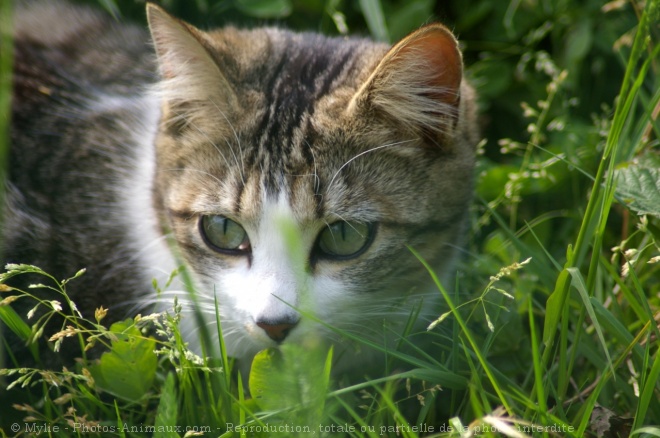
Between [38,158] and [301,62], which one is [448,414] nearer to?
[301,62]

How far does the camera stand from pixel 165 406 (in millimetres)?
1425

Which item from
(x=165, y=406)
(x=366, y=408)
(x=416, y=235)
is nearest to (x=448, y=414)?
(x=366, y=408)

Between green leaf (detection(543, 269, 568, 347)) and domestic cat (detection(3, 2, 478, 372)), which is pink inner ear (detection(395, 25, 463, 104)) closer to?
domestic cat (detection(3, 2, 478, 372))

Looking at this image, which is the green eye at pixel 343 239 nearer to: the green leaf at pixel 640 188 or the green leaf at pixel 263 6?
the green leaf at pixel 640 188

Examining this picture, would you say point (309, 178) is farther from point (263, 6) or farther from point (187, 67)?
point (263, 6)

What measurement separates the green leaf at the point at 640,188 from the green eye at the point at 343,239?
2.00 ft

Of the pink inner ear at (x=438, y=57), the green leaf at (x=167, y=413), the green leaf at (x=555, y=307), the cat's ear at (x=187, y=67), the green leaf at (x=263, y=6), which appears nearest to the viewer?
the green leaf at (x=167, y=413)

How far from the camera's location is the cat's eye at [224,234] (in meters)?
1.78

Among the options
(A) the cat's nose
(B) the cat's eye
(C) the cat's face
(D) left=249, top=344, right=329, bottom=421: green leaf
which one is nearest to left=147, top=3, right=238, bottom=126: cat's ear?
(C) the cat's face

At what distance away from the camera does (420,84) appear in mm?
1775

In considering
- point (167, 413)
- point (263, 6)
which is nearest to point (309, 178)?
point (167, 413)

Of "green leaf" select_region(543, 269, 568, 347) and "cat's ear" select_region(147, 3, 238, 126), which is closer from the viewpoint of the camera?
"green leaf" select_region(543, 269, 568, 347)

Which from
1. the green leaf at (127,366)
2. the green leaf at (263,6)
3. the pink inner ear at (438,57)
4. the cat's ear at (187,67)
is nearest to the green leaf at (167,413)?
the green leaf at (127,366)

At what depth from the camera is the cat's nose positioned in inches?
62.9
